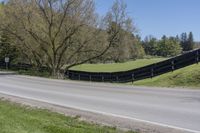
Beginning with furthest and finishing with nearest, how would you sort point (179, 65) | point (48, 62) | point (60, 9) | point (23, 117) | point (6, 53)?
point (6, 53) < point (48, 62) < point (60, 9) < point (179, 65) < point (23, 117)

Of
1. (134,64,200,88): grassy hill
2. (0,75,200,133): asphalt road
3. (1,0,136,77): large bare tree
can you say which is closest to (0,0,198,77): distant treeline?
(1,0,136,77): large bare tree

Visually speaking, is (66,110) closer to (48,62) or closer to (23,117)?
(23,117)

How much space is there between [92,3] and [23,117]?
3833cm

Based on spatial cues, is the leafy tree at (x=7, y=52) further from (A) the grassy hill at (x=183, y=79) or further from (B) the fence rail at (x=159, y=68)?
(A) the grassy hill at (x=183, y=79)

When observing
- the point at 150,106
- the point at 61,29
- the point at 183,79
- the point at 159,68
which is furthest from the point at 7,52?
the point at 150,106

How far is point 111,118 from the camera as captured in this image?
11.5 metres

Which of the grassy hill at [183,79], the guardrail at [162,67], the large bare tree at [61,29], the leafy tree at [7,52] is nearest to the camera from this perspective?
the grassy hill at [183,79]

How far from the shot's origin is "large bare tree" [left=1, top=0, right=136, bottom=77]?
157 feet

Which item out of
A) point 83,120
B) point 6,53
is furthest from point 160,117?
point 6,53

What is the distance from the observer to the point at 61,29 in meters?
48.7

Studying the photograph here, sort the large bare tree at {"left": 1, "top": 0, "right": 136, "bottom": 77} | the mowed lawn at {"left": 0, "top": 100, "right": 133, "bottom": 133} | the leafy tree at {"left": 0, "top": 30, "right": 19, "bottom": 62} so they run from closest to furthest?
the mowed lawn at {"left": 0, "top": 100, "right": 133, "bottom": 133} < the large bare tree at {"left": 1, "top": 0, "right": 136, "bottom": 77} < the leafy tree at {"left": 0, "top": 30, "right": 19, "bottom": 62}

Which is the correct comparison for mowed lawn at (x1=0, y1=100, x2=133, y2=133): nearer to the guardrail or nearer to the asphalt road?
the asphalt road

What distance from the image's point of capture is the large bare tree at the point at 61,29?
4775cm

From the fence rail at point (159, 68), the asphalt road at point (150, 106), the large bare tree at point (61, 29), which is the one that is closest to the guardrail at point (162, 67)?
the fence rail at point (159, 68)
